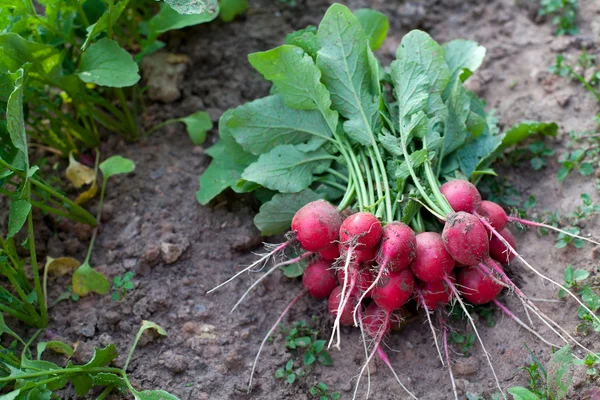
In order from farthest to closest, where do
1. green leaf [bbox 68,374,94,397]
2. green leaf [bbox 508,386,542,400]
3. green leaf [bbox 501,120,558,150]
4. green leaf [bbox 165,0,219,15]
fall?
1. green leaf [bbox 501,120,558,150]
2. green leaf [bbox 165,0,219,15]
3. green leaf [bbox 68,374,94,397]
4. green leaf [bbox 508,386,542,400]

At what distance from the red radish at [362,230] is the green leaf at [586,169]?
3.36 ft

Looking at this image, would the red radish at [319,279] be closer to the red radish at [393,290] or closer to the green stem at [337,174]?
the red radish at [393,290]

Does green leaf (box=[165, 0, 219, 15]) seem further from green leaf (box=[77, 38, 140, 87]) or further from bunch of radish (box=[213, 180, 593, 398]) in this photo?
bunch of radish (box=[213, 180, 593, 398])

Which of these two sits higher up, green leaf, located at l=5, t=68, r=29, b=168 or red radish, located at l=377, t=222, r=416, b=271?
green leaf, located at l=5, t=68, r=29, b=168

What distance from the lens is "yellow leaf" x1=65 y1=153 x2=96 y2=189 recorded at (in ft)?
8.93

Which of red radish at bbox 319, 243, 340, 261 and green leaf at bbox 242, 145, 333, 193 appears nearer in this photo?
red radish at bbox 319, 243, 340, 261

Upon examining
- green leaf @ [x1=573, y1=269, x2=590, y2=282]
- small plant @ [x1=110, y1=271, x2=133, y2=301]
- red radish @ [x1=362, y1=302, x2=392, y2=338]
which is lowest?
small plant @ [x1=110, y1=271, x2=133, y2=301]

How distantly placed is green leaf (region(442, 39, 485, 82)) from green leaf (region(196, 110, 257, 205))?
0.99 m

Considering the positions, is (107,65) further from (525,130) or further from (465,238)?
(525,130)

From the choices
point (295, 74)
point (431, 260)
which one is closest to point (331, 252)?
point (431, 260)

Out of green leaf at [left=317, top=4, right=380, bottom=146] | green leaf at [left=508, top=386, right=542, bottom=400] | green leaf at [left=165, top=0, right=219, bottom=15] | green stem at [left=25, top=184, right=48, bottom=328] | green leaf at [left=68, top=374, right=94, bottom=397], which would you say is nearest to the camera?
green leaf at [left=508, top=386, right=542, bottom=400]

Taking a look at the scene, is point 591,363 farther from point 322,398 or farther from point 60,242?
point 60,242

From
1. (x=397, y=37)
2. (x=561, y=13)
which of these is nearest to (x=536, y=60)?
(x=561, y=13)

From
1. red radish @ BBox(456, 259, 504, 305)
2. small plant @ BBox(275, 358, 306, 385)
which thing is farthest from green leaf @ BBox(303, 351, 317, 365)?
red radish @ BBox(456, 259, 504, 305)
